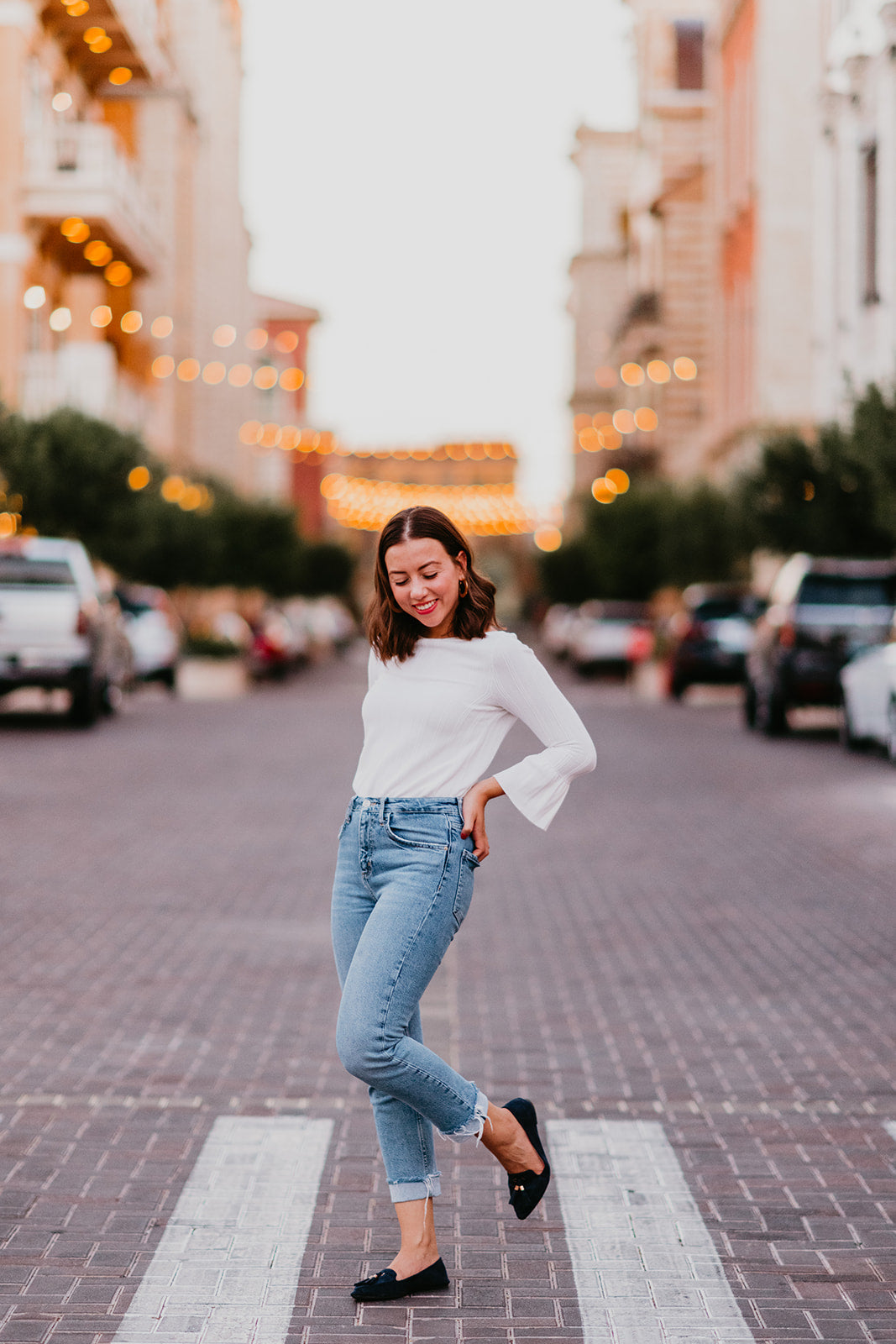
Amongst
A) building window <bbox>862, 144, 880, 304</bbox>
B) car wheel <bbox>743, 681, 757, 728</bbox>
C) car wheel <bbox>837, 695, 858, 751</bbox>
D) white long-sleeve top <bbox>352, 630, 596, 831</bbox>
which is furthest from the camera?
building window <bbox>862, 144, 880, 304</bbox>

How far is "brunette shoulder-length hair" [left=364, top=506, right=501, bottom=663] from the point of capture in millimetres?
4508

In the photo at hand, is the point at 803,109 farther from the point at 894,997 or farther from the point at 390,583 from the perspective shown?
the point at 390,583

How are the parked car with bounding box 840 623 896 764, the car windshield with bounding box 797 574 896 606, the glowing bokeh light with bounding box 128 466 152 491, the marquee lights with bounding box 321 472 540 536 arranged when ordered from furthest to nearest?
1. the marquee lights with bounding box 321 472 540 536
2. the glowing bokeh light with bounding box 128 466 152 491
3. the car windshield with bounding box 797 574 896 606
4. the parked car with bounding box 840 623 896 764

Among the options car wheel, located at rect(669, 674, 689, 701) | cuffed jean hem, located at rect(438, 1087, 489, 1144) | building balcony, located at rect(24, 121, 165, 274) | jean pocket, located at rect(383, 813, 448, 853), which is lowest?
car wheel, located at rect(669, 674, 689, 701)

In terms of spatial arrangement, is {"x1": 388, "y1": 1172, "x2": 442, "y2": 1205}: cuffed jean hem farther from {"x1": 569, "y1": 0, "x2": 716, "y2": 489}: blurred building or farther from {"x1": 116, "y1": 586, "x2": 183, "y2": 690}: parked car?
{"x1": 569, "y1": 0, "x2": 716, "y2": 489}: blurred building

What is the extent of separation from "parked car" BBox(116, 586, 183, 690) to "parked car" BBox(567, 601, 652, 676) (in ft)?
39.9

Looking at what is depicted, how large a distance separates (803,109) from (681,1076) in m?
40.2

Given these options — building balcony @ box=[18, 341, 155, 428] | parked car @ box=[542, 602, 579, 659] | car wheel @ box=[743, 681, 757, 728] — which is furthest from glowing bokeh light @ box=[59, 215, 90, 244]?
A: parked car @ box=[542, 602, 579, 659]

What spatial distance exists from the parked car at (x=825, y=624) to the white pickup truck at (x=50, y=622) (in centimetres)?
822

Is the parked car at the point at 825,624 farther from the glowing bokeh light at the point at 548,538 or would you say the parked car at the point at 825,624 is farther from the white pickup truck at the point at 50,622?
the glowing bokeh light at the point at 548,538

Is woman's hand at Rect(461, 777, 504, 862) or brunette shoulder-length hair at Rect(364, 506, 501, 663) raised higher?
brunette shoulder-length hair at Rect(364, 506, 501, 663)

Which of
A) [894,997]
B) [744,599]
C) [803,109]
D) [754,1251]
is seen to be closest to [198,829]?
[894,997]

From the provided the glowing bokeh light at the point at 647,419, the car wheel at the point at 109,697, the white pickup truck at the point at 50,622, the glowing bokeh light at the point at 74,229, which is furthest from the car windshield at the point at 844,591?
the glowing bokeh light at the point at 647,419

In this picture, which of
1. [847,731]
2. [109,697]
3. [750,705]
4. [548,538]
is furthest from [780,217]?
[548,538]
